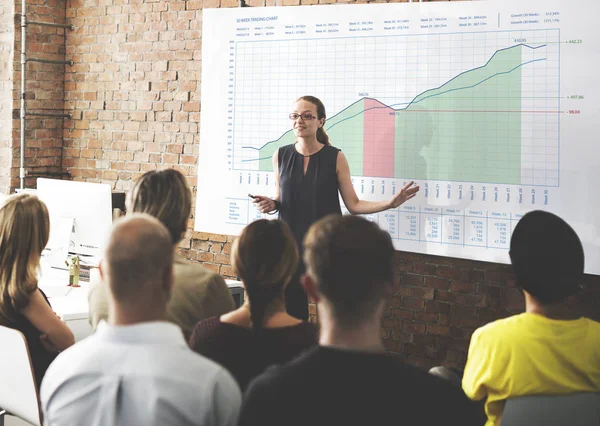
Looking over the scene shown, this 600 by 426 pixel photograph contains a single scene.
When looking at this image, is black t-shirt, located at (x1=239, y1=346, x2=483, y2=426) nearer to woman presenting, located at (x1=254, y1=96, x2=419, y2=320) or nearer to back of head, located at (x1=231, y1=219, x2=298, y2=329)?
back of head, located at (x1=231, y1=219, x2=298, y2=329)

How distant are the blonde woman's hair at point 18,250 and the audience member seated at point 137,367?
93 centimetres

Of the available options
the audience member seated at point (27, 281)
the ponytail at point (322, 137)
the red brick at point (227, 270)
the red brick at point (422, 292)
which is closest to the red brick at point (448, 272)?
the red brick at point (422, 292)

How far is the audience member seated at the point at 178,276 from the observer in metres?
2.17

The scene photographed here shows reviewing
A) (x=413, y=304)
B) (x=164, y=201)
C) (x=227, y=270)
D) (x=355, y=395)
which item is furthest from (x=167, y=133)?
(x=355, y=395)

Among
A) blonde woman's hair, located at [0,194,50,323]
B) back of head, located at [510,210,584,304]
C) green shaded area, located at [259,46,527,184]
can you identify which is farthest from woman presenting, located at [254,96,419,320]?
back of head, located at [510,210,584,304]

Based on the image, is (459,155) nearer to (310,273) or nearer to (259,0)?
(259,0)

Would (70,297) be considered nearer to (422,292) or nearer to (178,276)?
(178,276)

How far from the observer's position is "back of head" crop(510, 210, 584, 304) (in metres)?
1.89

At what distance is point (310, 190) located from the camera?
146 inches

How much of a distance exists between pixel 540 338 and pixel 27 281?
5.30 ft

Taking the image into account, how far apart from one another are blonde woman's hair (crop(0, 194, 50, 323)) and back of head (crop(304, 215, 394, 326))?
1412 millimetres

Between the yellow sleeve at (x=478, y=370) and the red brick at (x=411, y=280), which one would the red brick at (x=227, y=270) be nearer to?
the red brick at (x=411, y=280)

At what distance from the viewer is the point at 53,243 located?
3637mm

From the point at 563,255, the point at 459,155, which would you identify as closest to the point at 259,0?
the point at 459,155
